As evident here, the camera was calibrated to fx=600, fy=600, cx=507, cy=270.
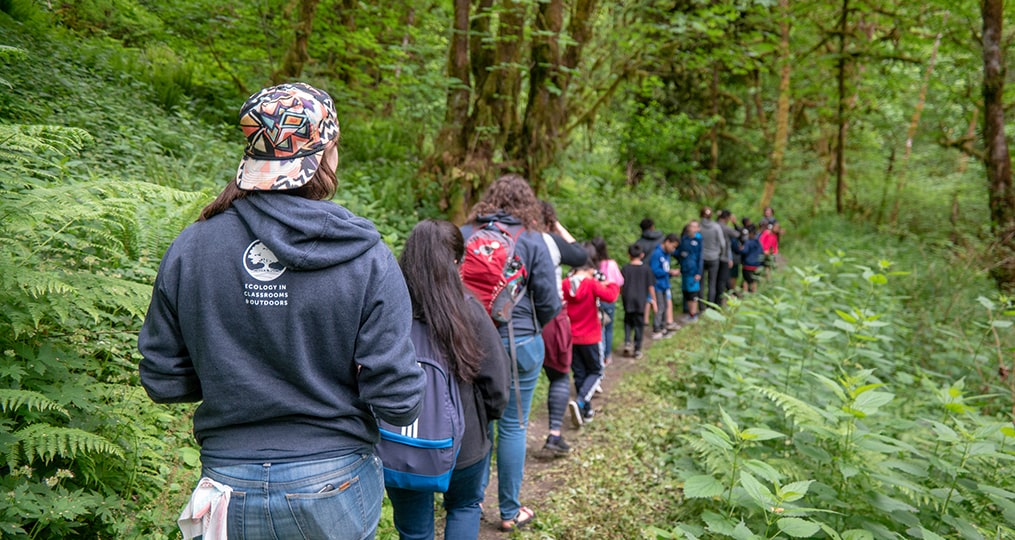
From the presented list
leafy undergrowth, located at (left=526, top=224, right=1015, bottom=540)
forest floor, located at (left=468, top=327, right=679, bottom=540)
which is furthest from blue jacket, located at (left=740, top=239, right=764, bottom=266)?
forest floor, located at (left=468, top=327, right=679, bottom=540)

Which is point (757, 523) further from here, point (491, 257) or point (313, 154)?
point (313, 154)

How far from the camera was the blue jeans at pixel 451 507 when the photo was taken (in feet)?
9.25

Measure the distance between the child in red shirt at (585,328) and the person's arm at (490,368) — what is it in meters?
3.05

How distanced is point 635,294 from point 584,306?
9.31 feet

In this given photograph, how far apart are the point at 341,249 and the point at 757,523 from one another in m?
2.99

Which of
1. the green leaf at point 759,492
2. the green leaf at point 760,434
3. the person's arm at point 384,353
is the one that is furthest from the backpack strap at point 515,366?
the person's arm at point 384,353

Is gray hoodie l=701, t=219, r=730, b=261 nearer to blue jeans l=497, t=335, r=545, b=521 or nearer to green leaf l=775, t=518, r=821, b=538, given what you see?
blue jeans l=497, t=335, r=545, b=521

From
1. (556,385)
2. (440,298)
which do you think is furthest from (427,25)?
(440,298)

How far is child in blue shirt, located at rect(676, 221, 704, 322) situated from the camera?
10.8 metres

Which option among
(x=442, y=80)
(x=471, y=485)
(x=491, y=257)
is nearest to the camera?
(x=471, y=485)

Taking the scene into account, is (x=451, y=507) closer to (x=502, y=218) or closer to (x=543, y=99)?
(x=502, y=218)

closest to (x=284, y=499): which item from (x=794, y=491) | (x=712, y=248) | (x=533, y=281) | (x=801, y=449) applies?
(x=794, y=491)

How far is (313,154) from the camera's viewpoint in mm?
1894

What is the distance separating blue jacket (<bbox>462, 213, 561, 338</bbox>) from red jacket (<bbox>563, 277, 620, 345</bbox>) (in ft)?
6.00
